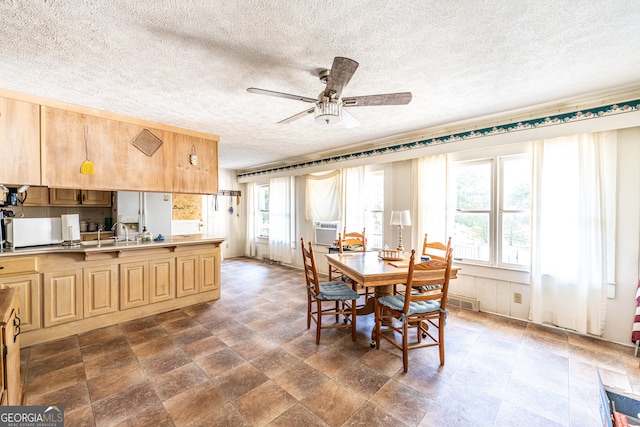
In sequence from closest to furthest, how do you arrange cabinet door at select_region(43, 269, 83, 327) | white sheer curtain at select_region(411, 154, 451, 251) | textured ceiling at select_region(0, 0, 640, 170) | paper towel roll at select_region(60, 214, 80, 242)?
textured ceiling at select_region(0, 0, 640, 170) < cabinet door at select_region(43, 269, 83, 327) < paper towel roll at select_region(60, 214, 80, 242) < white sheer curtain at select_region(411, 154, 451, 251)

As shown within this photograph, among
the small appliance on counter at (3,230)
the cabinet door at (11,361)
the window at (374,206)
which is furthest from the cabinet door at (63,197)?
the window at (374,206)

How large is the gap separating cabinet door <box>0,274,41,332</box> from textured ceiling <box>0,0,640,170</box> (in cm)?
181

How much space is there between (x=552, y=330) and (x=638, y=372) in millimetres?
749

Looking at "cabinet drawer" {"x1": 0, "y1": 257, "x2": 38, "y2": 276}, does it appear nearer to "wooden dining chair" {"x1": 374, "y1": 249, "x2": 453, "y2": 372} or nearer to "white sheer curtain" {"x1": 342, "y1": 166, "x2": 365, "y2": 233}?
"wooden dining chair" {"x1": 374, "y1": 249, "x2": 453, "y2": 372}

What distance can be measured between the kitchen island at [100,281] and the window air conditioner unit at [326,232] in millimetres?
2274

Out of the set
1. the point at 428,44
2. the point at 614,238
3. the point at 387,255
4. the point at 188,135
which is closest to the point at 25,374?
the point at 188,135

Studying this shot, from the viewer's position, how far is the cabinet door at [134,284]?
10.6 feet

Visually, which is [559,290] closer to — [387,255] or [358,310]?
[387,255]

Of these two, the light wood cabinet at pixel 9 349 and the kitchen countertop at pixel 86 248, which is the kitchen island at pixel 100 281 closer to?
the kitchen countertop at pixel 86 248

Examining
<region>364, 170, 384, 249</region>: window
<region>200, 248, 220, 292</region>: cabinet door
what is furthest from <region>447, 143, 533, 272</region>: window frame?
<region>200, 248, 220, 292</region>: cabinet door

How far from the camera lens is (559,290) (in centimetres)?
297

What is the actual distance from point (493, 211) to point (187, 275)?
13.9 ft

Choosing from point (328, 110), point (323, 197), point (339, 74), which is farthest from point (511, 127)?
point (323, 197)

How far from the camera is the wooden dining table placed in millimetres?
2352
